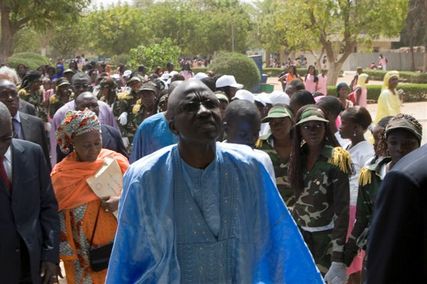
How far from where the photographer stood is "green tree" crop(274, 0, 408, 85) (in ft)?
85.1

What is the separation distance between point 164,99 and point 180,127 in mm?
4027

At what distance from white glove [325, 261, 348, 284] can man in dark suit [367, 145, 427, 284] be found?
298cm

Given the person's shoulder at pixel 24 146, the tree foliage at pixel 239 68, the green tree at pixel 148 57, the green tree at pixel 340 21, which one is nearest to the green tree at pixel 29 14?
the green tree at pixel 148 57

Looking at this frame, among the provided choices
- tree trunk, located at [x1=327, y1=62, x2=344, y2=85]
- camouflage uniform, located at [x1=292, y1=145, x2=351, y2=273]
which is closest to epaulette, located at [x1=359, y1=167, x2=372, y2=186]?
camouflage uniform, located at [x1=292, y1=145, x2=351, y2=273]

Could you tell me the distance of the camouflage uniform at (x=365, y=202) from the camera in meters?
4.53

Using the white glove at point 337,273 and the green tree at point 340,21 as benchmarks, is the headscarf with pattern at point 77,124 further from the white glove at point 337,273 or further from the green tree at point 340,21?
the green tree at point 340,21

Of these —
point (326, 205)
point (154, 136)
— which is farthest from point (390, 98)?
point (326, 205)

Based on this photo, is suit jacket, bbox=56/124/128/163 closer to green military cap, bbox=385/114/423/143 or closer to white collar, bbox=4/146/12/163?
white collar, bbox=4/146/12/163

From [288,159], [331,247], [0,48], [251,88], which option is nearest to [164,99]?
[288,159]

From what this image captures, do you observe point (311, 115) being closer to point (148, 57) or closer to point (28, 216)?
point (28, 216)

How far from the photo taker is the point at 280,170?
5.49m

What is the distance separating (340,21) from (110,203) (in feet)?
78.2

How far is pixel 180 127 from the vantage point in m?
3.07

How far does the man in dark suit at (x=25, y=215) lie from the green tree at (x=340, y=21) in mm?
22864
